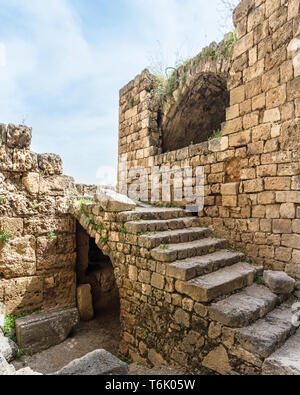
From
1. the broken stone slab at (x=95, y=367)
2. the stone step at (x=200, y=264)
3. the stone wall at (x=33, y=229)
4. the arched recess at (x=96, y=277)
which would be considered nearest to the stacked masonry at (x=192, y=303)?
the stone step at (x=200, y=264)

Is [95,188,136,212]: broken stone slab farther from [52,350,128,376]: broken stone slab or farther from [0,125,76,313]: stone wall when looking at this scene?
[52,350,128,376]: broken stone slab

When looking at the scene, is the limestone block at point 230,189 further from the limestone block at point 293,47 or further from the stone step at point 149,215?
the limestone block at point 293,47

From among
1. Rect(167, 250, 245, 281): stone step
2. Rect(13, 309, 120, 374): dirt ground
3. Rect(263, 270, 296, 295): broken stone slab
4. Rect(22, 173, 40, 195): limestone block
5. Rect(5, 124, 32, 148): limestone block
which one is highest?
Rect(5, 124, 32, 148): limestone block

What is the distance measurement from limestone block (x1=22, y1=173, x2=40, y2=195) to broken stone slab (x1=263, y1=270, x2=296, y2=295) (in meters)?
4.30

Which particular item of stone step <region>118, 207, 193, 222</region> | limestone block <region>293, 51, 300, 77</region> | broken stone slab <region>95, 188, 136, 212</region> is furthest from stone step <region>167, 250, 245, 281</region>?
limestone block <region>293, 51, 300, 77</region>

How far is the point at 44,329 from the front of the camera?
4.14 m

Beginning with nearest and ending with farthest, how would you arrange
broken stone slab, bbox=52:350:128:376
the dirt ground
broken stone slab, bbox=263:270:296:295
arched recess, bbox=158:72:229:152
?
broken stone slab, bbox=52:350:128:376 → broken stone slab, bbox=263:270:296:295 → the dirt ground → arched recess, bbox=158:72:229:152

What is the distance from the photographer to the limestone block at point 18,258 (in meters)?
4.21

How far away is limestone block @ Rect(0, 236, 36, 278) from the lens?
421 centimetres

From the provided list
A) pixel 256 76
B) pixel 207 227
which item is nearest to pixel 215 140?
pixel 256 76

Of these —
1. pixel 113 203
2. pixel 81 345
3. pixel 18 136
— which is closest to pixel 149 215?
pixel 113 203

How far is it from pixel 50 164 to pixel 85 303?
125 inches

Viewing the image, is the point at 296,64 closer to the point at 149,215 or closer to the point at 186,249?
the point at 186,249
